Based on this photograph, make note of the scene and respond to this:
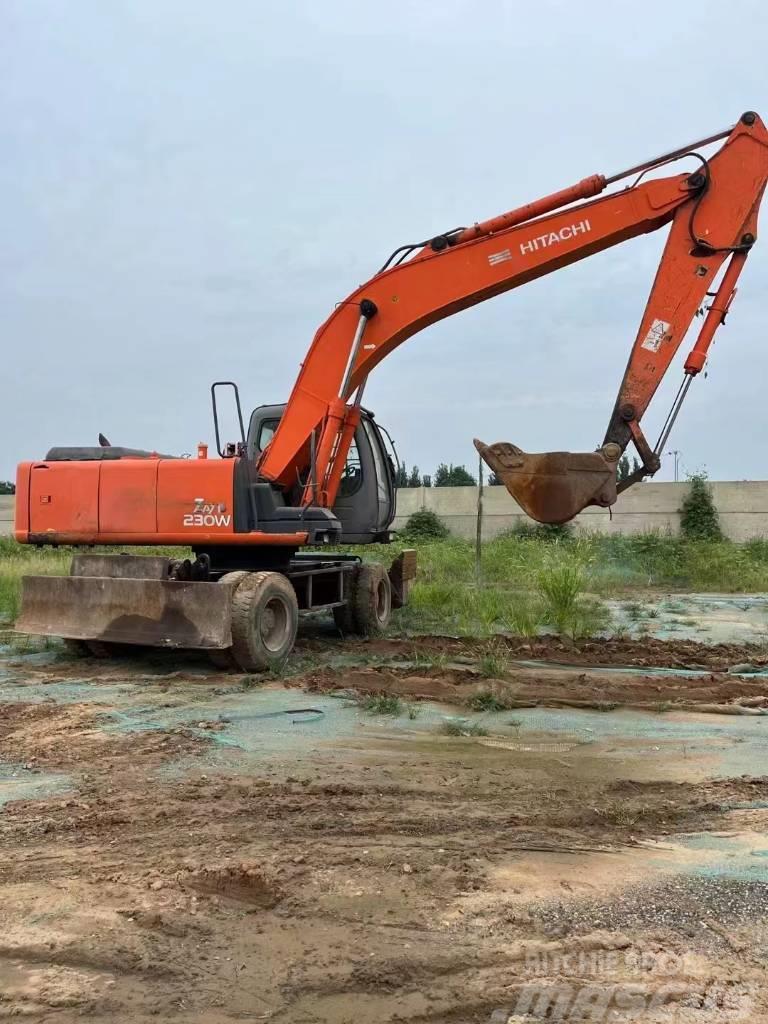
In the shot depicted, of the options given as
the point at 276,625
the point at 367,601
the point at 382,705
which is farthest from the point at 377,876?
the point at 367,601

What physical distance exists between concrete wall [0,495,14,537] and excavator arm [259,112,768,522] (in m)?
26.1

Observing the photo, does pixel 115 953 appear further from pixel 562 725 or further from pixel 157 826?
pixel 562 725

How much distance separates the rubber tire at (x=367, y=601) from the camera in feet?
33.0

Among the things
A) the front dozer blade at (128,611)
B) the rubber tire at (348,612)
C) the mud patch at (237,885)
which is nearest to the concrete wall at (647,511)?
the rubber tire at (348,612)

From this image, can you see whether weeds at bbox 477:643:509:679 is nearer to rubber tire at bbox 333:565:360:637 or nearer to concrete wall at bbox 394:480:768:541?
rubber tire at bbox 333:565:360:637

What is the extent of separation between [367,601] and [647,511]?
53.8ft

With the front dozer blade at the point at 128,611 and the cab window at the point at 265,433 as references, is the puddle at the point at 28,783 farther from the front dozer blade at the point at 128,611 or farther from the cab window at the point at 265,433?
the cab window at the point at 265,433

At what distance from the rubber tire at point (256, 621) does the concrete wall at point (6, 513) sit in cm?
2635

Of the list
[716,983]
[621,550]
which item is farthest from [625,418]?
[621,550]

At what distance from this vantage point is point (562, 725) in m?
5.81

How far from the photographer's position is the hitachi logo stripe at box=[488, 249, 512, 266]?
26.5ft

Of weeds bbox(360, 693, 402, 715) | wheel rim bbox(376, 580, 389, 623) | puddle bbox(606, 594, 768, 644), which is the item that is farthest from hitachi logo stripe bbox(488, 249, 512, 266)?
puddle bbox(606, 594, 768, 644)

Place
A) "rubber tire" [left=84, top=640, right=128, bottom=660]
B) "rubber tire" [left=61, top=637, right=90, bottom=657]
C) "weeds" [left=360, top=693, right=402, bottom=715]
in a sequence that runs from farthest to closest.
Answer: "rubber tire" [left=61, top=637, right=90, bottom=657] < "rubber tire" [left=84, top=640, right=128, bottom=660] < "weeds" [left=360, top=693, right=402, bottom=715]

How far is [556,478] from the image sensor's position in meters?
7.28
